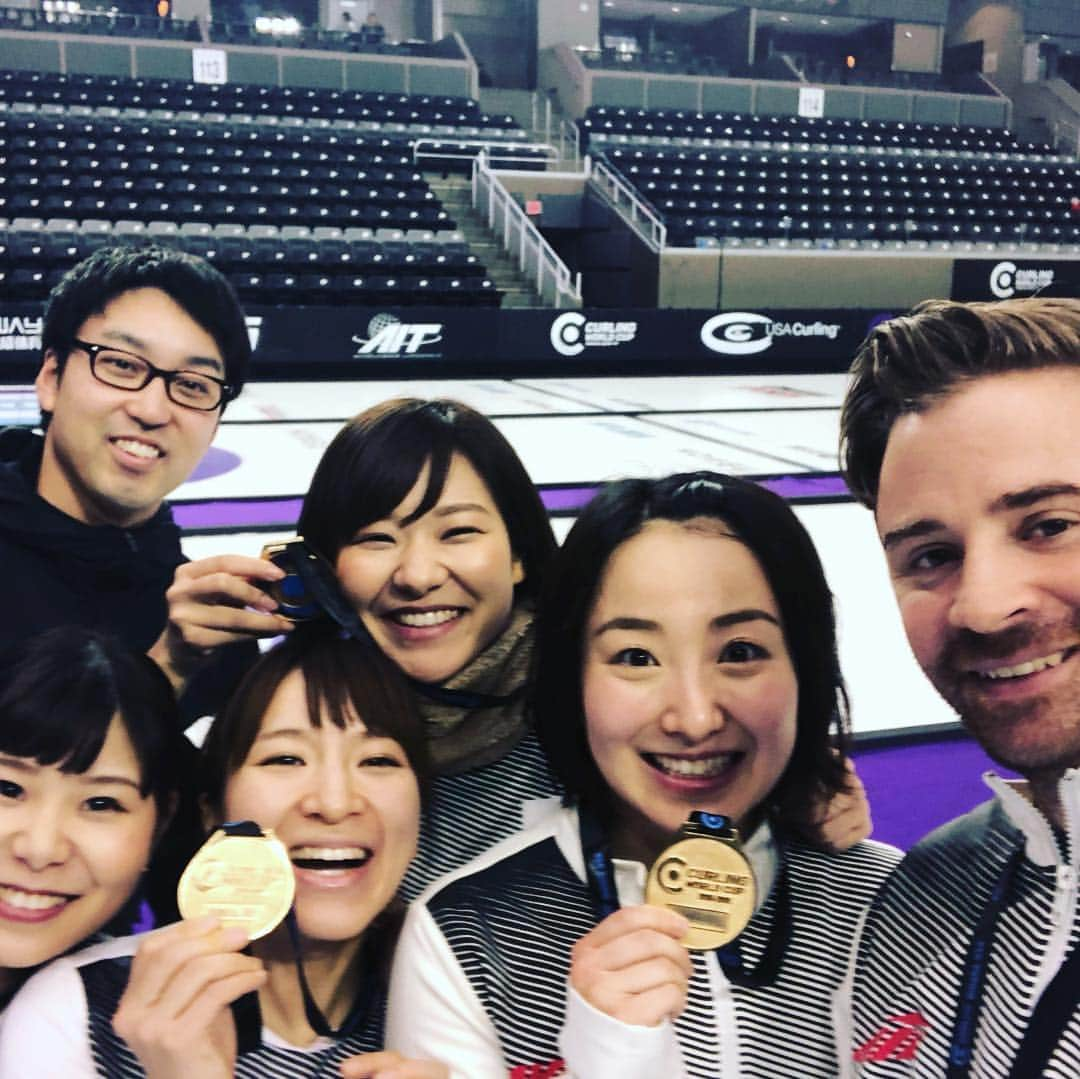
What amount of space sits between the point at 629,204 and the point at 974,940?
54.8ft

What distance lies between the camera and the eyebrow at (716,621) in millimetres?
1352

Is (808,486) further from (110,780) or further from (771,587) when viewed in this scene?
(110,780)

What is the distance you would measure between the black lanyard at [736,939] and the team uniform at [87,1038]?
0.41 metres

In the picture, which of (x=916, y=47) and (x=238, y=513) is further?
(x=916, y=47)

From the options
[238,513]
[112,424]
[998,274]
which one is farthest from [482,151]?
[112,424]

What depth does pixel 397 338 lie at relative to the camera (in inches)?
475

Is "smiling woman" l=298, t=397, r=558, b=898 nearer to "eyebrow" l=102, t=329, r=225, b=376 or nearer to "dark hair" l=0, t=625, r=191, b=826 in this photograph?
"dark hair" l=0, t=625, r=191, b=826

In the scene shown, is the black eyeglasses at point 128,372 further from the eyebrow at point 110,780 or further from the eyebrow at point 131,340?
the eyebrow at point 110,780

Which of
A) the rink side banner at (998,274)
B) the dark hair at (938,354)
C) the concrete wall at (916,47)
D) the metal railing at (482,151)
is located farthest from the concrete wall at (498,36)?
the dark hair at (938,354)

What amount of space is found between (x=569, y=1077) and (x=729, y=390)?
10.7m

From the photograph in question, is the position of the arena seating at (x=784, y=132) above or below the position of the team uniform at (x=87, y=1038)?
above

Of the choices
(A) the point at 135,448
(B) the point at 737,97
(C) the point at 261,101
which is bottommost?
(A) the point at 135,448

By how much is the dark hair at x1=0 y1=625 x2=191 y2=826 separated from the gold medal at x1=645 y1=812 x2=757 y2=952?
0.75 meters

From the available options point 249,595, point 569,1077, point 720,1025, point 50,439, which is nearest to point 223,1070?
point 569,1077
